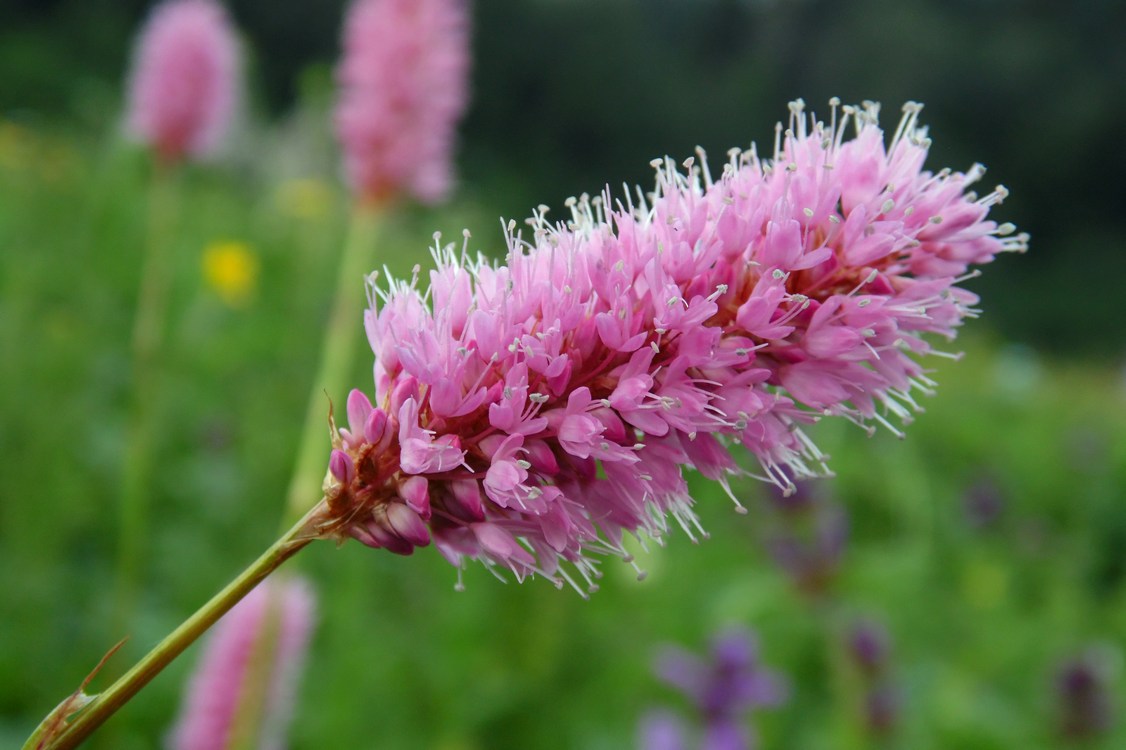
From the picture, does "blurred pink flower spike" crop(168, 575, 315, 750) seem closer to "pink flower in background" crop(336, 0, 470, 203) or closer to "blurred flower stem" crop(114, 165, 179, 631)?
"blurred flower stem" crop(114, 165, 179, 631)

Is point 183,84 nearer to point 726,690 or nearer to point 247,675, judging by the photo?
point 247,675

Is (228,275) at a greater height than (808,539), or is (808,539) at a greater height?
(228,275)

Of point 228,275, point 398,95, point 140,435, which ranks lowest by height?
point 228,275

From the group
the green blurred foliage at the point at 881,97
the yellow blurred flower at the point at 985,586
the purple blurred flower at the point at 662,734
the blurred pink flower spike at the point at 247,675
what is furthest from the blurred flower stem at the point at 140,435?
the green blurred foliage at the point at 881,97

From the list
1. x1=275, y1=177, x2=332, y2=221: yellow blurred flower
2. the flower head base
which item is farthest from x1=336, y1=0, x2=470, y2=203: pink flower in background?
x1=275, y1=177, x2=332, y2=221: yellow blurred flower

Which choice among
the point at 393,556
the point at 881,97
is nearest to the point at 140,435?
the point at 393,556

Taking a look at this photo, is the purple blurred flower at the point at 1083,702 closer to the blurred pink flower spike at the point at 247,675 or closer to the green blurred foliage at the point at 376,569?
the green blurred foliage at the point at 376,569
